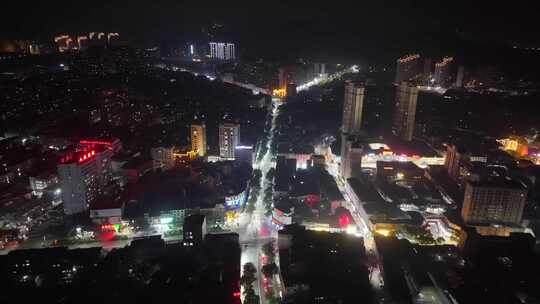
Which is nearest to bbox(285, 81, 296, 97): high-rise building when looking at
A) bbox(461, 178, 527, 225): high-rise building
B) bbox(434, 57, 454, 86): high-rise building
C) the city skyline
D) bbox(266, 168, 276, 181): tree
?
the city skyline

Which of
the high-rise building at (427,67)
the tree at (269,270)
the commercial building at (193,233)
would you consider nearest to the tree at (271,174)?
the commercial building at (193,233)

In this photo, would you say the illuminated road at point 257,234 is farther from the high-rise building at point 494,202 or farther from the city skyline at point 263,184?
the high-rise building at point 494,202

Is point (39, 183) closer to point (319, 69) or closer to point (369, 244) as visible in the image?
point (369, 244)

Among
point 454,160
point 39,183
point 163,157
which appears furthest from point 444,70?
point 39,183

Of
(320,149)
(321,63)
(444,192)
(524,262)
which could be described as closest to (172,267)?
(524,262)

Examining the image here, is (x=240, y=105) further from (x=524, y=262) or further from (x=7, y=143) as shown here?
(x=524, y=262)
